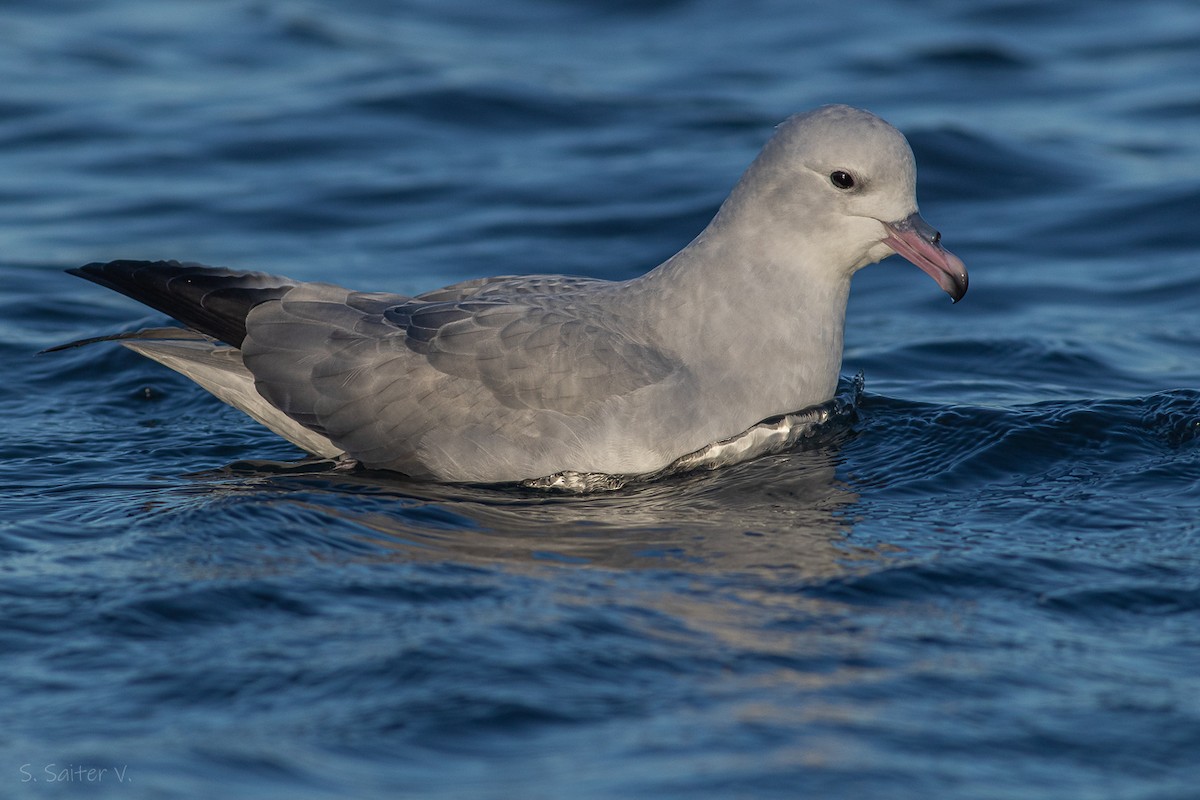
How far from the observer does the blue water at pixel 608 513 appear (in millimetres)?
4172

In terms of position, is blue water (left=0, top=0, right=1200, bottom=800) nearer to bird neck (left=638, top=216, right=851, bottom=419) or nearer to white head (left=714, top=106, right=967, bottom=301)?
bird neck (left=638, top=216, right=851, bottom=419)

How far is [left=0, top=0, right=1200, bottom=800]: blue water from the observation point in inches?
164

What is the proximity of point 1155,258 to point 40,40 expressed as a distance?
9.96 meters

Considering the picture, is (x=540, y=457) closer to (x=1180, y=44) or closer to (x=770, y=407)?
(x=770, y=407)

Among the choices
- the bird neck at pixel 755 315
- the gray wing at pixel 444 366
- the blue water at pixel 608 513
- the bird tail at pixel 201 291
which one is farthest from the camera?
the bird tail at pixel 201 291

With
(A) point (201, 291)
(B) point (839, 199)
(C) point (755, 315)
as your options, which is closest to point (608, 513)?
(C) point (755, 315)

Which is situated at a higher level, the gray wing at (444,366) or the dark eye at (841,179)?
the dark eye at (841,179)

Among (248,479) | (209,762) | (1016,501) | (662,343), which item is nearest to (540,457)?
(662,343)

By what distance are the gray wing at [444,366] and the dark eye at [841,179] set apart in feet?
3.12

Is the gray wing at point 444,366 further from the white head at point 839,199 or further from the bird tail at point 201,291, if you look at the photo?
the white head at point 839,199

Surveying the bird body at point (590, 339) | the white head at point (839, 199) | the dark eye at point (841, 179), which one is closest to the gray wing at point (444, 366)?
the bird body at point (590, 339)

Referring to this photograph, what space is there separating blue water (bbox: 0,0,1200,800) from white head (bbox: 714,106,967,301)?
0.86m

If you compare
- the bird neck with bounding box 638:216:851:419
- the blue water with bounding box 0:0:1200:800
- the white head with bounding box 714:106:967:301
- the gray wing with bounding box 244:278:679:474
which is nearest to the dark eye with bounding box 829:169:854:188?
the white head with bounding box 714:106:967:301

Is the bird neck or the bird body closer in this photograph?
the bird body
